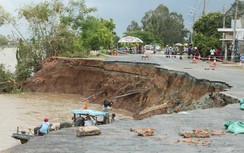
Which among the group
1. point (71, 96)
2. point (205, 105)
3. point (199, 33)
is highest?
point (199, 33)

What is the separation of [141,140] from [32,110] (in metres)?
22.9

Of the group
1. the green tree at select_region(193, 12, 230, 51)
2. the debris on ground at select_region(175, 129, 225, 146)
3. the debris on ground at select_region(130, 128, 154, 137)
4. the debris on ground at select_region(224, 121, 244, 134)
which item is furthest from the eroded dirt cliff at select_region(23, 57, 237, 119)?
the green tree at select_region(193, 12, 230, 51)

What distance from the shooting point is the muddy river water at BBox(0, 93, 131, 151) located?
2375 centimetres

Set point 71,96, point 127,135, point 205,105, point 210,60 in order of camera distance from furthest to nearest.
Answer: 1. point 210,60
2. point 71,96
3. point 205,105
4. point 127,135

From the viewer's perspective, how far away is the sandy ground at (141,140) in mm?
8828

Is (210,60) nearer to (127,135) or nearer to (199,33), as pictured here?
(199,33)

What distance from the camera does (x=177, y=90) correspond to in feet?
79.9

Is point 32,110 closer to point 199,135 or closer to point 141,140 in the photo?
point 141,140

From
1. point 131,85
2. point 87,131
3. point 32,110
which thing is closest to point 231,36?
point 131,85

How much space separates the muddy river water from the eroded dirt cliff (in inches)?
63.8

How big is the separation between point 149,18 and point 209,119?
106681 mm

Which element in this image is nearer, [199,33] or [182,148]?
[182,148]

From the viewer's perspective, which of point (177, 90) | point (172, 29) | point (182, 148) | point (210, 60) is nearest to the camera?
point (182, 148)

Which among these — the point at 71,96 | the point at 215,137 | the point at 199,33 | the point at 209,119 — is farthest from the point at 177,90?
the point at 199,33
